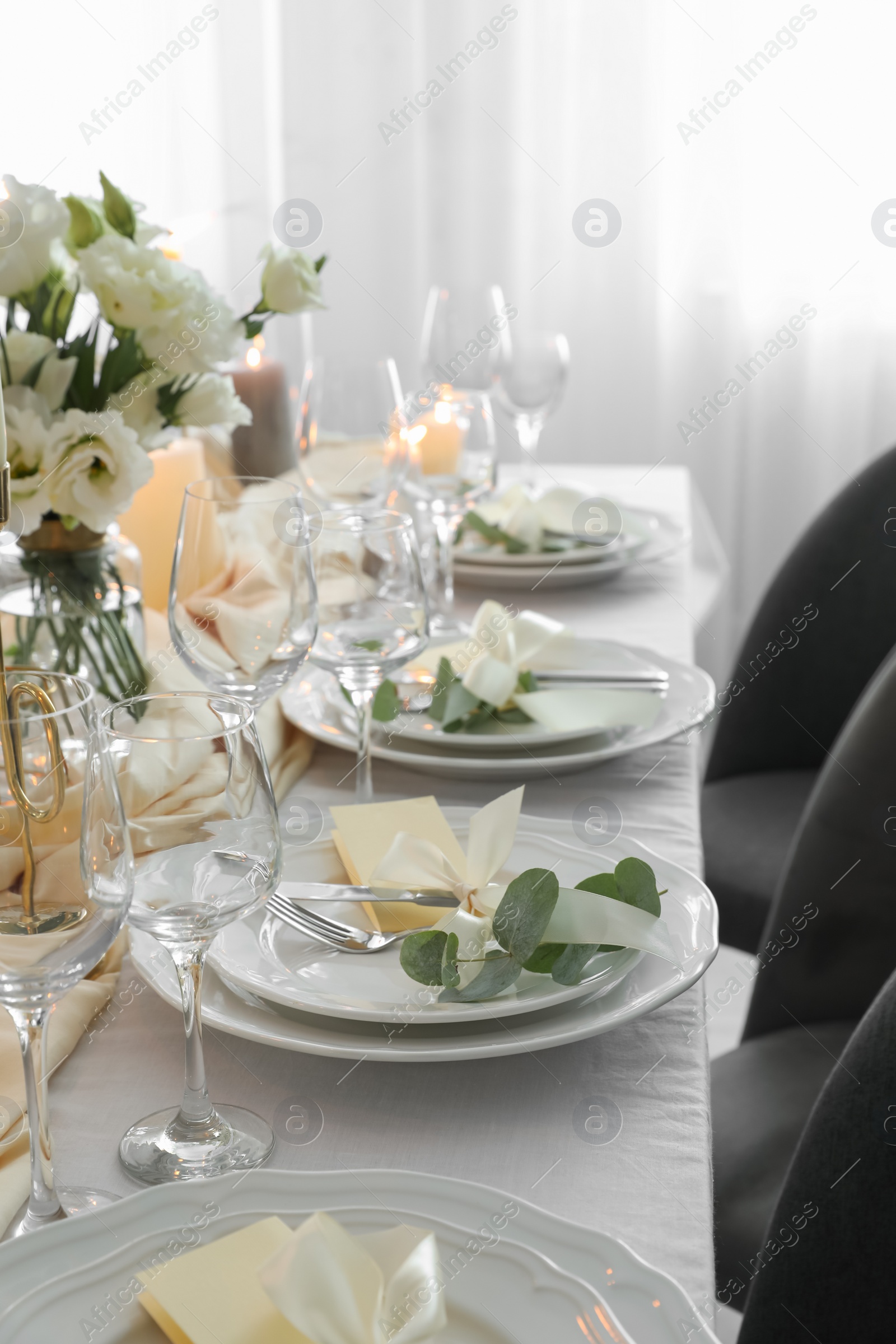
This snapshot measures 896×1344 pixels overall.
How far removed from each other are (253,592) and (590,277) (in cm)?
243

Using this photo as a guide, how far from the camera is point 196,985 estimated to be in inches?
21.8

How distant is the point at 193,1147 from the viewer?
0.54m

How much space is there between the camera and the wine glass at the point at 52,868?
1.53ft

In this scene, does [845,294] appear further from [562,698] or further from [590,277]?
[562,698]

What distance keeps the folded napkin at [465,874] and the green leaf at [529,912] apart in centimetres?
1

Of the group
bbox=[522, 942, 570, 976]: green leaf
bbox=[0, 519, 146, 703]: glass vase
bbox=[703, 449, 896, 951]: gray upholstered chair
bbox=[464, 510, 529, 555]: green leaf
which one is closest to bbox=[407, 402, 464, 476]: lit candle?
bbox=[464, 510, 529, 555]: green leaf

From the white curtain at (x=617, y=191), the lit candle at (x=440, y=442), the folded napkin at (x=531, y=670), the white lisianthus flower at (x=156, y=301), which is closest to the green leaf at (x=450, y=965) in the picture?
the folded napkin at (x=531, y=670)

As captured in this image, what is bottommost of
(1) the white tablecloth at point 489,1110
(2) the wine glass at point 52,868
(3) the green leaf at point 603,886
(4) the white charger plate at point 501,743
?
(4) the white charger plate at point 501,743

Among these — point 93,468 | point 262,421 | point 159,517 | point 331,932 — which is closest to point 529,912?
point 331,932

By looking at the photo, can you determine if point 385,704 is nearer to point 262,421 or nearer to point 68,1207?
point 68,1207

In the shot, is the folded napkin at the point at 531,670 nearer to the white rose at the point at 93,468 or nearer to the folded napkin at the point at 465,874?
the folded napkin at the point at 465,874

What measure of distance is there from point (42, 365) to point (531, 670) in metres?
0.47

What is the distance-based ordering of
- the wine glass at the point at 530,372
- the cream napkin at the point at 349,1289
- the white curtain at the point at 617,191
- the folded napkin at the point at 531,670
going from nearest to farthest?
1. the cream napkin at the point at 349,1289
2. the folded napkin at the point at 531,670
3. the wine glass at the point at 530,372
4. the white curtain at the point at 617,191

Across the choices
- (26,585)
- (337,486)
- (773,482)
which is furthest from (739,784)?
(773,482)
